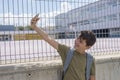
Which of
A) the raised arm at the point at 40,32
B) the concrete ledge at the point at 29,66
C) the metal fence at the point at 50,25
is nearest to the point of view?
the raised arm at the point at 40,32

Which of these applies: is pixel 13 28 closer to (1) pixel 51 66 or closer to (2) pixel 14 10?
(2) pixel 14 10

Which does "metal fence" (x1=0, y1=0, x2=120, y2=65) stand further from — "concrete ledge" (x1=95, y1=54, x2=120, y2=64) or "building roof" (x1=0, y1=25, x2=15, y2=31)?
"concrete ledge" (x1=95, y1=54, x2=120, y2=64)

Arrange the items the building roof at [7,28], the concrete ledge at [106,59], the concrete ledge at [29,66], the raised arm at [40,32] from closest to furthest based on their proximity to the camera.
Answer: the raised arm at [40,32], the concrete ledge at [29,66], the building roof at [7,28], the concrete ledge at [106,59]

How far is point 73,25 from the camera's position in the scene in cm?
809

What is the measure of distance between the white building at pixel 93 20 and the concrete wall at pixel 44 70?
971 mm

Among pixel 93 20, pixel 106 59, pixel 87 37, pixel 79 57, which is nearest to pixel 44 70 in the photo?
pixel 106 59

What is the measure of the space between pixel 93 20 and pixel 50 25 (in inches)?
64.2

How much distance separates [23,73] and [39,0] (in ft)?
5.74

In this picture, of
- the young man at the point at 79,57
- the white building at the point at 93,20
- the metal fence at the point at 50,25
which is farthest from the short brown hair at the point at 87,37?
the white building at the point at 93,20

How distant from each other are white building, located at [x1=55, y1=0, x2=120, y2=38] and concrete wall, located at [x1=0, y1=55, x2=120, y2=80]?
971 mm

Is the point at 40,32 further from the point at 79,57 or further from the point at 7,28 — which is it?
the point at 7,28

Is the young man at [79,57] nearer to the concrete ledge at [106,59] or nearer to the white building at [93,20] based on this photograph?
the white building at [93,20]

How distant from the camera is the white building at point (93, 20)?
25.5 ft

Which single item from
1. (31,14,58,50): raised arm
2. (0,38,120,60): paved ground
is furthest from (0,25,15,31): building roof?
(31,14,58,50): raised arm
